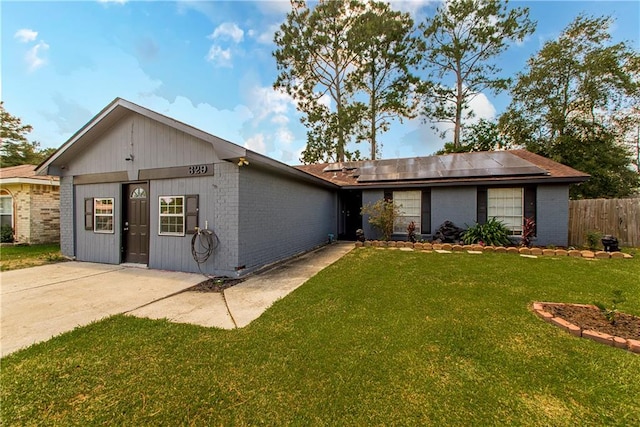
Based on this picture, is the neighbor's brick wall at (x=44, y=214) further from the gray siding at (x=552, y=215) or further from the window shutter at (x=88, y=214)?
the gray siding at (x=552, y=215)

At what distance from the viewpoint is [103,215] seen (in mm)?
7375

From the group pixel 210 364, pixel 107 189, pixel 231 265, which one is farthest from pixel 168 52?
pixel 210 364

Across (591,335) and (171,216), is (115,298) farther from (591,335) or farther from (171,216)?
(591,335)

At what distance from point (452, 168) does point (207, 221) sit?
9.31 metres

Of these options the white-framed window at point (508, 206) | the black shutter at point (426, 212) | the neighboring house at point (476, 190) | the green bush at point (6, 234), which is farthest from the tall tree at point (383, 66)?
the green bush at point (6, 234)

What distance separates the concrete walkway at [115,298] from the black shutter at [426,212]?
541 cm

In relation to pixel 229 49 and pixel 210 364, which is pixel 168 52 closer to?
pixel 229 49

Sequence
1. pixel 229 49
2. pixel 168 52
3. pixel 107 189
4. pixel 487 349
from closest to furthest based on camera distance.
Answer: pixel 487 349 < pixel 107 189 < pixel 168 52 < pixel 229 49

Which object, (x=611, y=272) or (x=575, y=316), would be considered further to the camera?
(x=611, y=272)

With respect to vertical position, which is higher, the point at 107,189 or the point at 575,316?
the point at 107,189

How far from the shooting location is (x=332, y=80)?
1869 centimetres

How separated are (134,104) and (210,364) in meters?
6.60

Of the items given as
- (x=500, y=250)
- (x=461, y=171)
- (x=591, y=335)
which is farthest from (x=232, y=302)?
(x=461, y=171)

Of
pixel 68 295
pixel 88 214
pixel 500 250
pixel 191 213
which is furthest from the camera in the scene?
pixel 500 250
